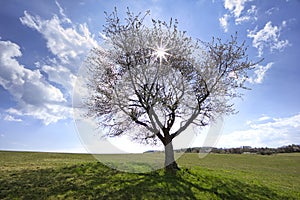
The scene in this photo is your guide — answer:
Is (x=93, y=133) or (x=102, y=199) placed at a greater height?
(x=93, y=133)

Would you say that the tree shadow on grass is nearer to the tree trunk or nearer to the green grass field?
the green grass field

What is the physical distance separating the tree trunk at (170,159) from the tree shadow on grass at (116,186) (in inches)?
29.9

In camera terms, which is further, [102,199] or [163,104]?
[163,104]

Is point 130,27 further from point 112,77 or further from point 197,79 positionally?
point 197,79

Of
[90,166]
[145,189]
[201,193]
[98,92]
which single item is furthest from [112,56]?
[201,193]

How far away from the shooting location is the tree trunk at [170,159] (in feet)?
64.3

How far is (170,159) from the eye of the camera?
1992 cm

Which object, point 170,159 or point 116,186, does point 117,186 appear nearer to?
point 116,186

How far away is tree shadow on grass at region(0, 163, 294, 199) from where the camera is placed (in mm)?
12609

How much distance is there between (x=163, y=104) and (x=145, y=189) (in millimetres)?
6935

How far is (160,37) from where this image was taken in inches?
809

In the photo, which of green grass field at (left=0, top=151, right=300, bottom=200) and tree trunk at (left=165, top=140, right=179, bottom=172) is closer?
green grass field at (left=0, top=151, right=300, bottom=200)

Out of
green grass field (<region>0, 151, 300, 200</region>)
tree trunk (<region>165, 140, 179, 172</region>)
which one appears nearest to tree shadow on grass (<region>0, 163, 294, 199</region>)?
green grass field (<region>0, 151, 300, 200</region>)

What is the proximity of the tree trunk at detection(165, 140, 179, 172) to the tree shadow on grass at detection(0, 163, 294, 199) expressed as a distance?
0.76 meters
